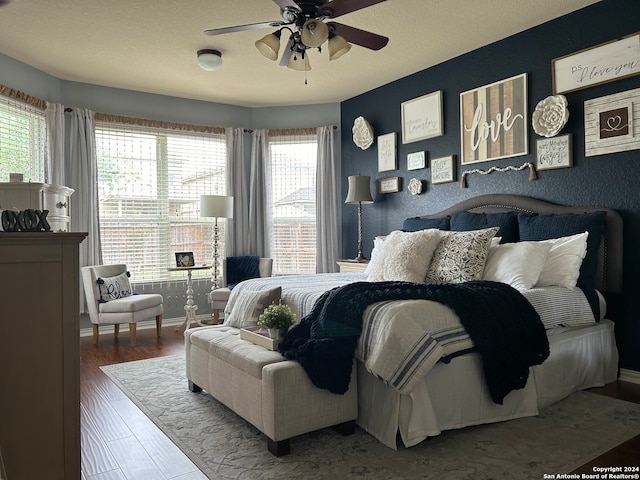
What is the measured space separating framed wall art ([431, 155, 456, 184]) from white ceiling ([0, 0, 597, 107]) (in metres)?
0.99

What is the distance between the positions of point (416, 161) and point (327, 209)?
151 centimetres

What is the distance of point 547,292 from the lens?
3082 mm

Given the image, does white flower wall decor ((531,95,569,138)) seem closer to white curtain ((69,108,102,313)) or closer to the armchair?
the armchair

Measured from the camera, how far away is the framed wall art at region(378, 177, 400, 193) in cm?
550

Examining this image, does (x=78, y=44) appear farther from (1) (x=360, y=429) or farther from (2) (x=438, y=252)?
(1) (x=360, y=429)

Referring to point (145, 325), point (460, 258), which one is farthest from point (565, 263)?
point (145, 325)

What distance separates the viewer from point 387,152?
5613mm

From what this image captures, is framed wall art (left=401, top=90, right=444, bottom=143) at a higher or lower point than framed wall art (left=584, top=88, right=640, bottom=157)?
higher

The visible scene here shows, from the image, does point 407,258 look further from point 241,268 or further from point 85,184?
point 85,184

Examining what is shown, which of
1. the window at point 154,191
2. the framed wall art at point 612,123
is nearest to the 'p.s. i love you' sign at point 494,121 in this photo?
the framed wall art at point 612,123

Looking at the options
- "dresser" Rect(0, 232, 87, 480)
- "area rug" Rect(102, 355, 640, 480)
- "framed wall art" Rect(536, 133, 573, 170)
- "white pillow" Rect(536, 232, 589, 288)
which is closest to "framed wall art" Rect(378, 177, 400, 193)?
"framed wall art" Rect(536, 133, 573, 170)

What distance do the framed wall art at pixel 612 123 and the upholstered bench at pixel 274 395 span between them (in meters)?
2.58

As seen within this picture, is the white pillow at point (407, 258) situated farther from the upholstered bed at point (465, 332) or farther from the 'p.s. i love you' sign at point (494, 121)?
the 'p.s. i love you' sign at point (494, 121)

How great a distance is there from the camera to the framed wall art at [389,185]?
18.1ft
